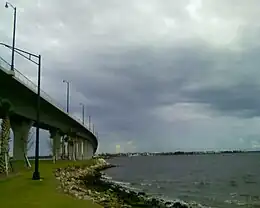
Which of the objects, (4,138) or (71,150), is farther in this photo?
(71,150)

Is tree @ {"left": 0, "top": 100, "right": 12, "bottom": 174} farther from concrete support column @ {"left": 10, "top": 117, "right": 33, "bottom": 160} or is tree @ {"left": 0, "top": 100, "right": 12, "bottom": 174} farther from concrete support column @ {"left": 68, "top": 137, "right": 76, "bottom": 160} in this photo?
concrete support column @ {"left": 68, "top": 137, "right": 76, "bottom": 160}

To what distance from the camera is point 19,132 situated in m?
62.6

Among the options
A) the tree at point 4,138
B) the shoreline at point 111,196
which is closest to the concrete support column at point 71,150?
the shoreline at point 111,196

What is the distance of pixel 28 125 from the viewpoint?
61.2 m

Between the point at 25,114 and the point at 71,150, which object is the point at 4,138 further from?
the point at 71,150

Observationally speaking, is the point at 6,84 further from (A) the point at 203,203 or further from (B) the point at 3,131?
(A) the point at 203,203

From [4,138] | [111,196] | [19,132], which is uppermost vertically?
[19,132]

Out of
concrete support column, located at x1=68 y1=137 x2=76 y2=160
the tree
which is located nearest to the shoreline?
the tree

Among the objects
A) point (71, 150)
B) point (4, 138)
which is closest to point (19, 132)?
point (4, 138)

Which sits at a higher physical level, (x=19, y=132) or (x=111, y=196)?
(x=19, y=132)

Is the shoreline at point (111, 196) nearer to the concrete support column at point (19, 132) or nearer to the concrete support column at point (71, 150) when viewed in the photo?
the concrete support column at point (19, 132)

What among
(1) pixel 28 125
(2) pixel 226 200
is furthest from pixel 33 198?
(1) pixel 28 125

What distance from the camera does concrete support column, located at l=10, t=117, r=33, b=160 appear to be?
60.5 m

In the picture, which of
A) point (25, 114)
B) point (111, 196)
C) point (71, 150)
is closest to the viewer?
point (111, 196)
